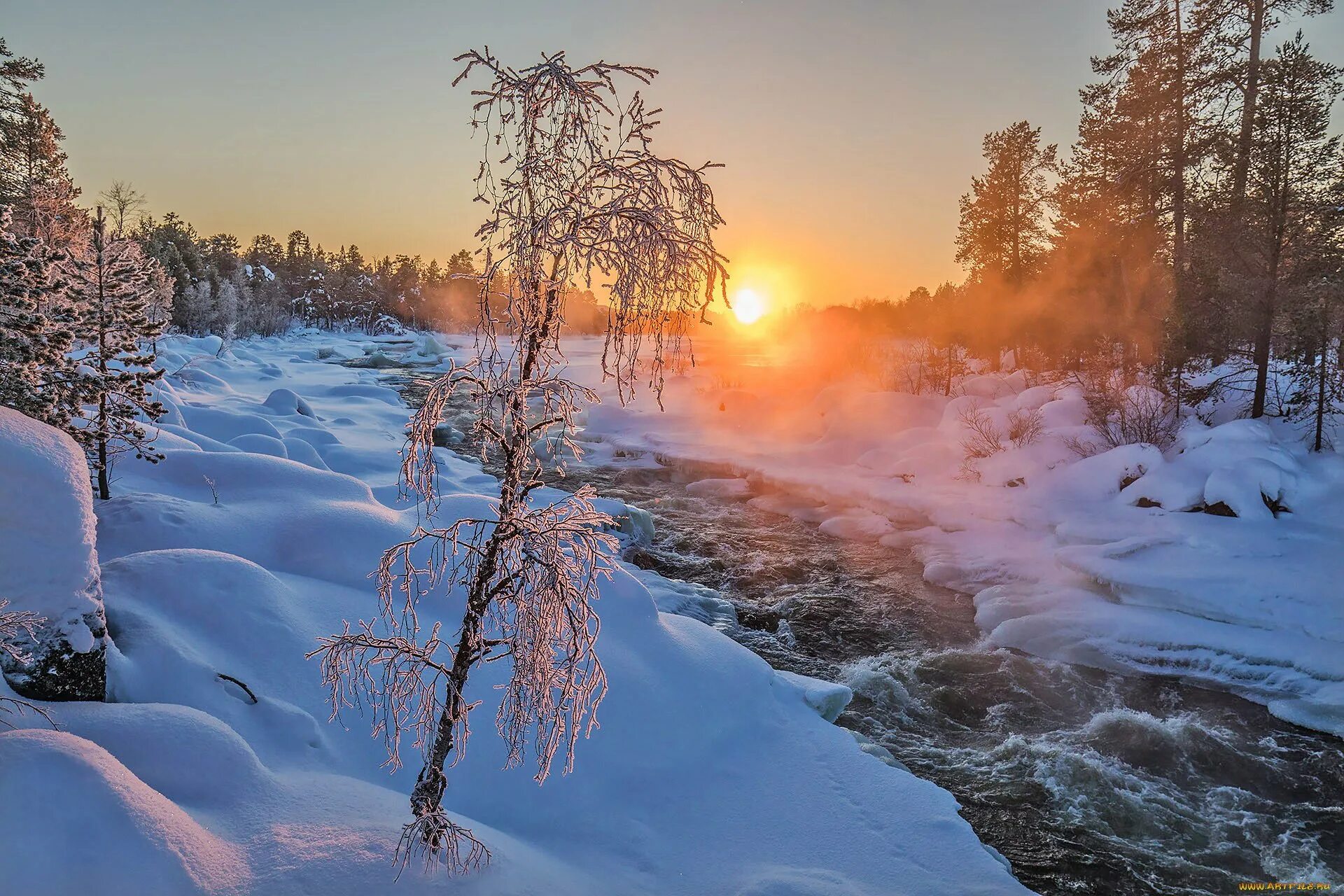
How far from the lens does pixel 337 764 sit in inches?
200

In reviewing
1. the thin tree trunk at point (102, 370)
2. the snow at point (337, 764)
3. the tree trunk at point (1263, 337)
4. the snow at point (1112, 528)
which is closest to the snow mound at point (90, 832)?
the snow at point (337, 764)

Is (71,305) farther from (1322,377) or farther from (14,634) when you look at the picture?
(1322,377)

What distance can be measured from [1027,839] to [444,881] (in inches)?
217

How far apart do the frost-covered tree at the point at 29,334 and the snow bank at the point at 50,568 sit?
9.67 feet

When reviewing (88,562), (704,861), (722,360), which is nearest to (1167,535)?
(704,861)

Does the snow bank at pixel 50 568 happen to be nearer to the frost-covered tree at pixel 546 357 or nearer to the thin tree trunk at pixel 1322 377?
the frost-covered tree at pixel 546 357

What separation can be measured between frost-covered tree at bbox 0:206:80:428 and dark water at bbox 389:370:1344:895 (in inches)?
362

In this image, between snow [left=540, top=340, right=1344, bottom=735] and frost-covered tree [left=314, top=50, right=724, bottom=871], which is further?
snow [left=540, top=340, right=1344, bottom=735]

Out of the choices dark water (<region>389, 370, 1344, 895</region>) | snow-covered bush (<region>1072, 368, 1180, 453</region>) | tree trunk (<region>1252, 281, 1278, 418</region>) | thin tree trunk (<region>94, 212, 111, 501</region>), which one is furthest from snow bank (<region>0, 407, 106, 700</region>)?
tree trunk (<region>1252, 281, 1278, 418</region>)

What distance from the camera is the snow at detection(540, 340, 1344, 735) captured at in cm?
990

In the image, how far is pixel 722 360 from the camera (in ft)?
186

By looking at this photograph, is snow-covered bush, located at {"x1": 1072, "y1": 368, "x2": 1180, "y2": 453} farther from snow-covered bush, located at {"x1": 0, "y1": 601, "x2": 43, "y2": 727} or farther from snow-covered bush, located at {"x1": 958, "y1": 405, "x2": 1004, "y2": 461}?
snow-covered bush, located at {"x1": 0, "y1": 601, "x2": 43, "y2": 727}

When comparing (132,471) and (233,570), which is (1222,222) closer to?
(233,570)

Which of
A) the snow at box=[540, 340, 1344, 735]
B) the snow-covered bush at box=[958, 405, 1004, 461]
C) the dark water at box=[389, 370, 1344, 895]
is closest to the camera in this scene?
the dark water at box=[389, 370, 1344, 895]
